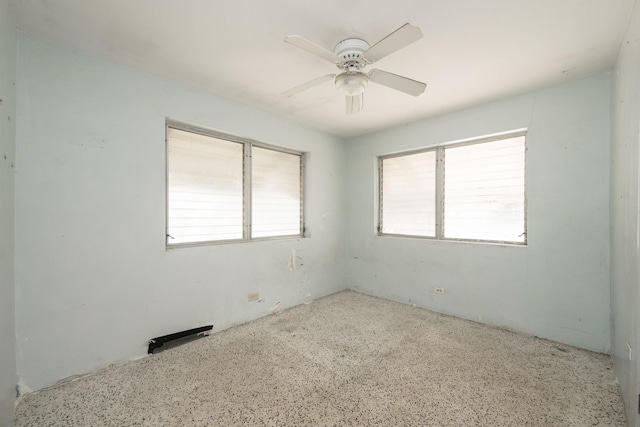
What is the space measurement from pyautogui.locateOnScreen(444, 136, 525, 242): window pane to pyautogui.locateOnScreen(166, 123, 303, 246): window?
2.09 metres

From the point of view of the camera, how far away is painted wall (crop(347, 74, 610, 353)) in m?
2.46

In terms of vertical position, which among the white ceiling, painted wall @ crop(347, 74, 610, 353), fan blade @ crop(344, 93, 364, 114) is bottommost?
painted wall @ crop(347, 74, 610, 353)

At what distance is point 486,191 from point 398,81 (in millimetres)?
2003

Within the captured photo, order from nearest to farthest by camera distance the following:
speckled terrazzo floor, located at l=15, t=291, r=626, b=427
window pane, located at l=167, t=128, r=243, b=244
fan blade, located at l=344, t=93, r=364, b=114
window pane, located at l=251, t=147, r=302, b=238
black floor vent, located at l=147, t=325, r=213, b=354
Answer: speckled terrazzo floor, located at l=15, t=291, r=626, b=427 → fan blade, located at l=344, t=93, r=364, b=114 → black floor vent, located at l=147, t=325, r=213, b=354 → window pane, located at l=167, t=128, r=243, b=244 → window pane, located at l=251, t=147, r=302, b=238

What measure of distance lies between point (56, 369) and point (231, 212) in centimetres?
191

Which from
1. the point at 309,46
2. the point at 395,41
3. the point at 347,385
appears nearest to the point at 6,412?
the point at 347,385

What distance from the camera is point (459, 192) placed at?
3436 mm

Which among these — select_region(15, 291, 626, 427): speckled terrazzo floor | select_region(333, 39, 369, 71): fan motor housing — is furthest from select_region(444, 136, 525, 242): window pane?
select_region(333, 39, 369, 71): fan motor housing

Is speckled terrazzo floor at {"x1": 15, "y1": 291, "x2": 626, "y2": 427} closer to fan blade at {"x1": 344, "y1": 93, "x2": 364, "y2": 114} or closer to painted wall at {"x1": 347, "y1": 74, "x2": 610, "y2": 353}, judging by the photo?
painted wall at {"x1": 347, "y1": 74, "x2": 610, "y2": 353}

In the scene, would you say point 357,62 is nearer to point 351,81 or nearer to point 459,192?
point 351,81

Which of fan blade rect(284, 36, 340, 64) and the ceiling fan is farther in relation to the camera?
the ceiling fan

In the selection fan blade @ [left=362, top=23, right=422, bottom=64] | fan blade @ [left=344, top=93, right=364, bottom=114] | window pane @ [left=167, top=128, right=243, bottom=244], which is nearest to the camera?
fan blade @ [left=362, top=23, right=422, bottom=64]

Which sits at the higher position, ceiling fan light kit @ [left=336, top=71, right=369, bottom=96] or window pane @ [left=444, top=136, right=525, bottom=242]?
ceiling fan light kit @ [left=336, top=71, right=369, bottom=96]

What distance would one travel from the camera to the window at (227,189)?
2773 mm
